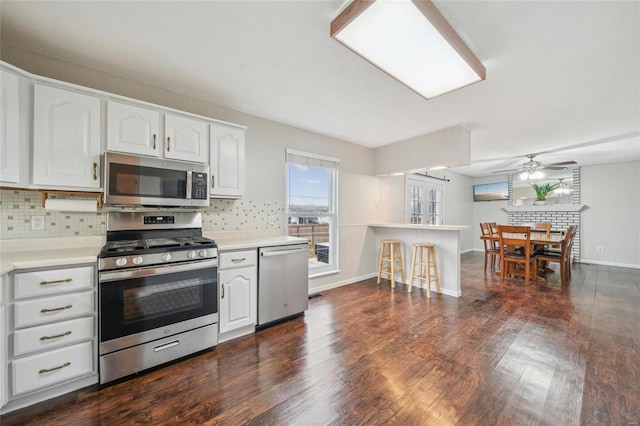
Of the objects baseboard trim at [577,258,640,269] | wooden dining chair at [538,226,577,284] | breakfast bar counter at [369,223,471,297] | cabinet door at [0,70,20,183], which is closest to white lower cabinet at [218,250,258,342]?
cabinet door at [0,70,20,183]

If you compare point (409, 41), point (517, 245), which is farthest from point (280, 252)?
point (517, 245)

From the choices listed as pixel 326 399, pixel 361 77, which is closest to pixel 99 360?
pixel 326 399

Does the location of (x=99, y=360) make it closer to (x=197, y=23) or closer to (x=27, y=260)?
(x=27, y=260)

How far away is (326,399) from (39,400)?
1833 millimetres

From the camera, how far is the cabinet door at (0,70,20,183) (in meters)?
1.61

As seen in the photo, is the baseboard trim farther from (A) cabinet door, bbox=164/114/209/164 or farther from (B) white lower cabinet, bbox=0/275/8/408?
(B) white lower cabinet, bbox=0/275/8/408

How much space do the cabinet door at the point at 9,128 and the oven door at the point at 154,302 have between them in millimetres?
874

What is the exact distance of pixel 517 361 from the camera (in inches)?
81.3

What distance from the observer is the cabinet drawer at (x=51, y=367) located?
1.54m

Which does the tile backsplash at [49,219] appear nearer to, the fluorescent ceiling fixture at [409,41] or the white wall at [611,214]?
the fluorescent ceiling fixture at [409,41]

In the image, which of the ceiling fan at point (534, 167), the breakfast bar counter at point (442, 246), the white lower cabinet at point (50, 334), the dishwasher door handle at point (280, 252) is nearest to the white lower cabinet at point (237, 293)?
the dishwasher door handle at point (280, 252)

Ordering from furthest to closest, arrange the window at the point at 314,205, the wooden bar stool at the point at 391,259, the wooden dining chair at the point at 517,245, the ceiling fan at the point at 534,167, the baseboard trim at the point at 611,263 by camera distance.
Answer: the baseboard trim at the point at 611,263 → the ceiling fan at the point at 534,167 → the wooden dining chair at the point at 517,245 → the wooden bar stool at the point at 391,259 → the window at the point at 314,205

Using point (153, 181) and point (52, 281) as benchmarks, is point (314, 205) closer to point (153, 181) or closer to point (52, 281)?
point (153, 181)

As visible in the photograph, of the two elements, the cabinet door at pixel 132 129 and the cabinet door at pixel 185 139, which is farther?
the cabinet door at pixel 185 139
